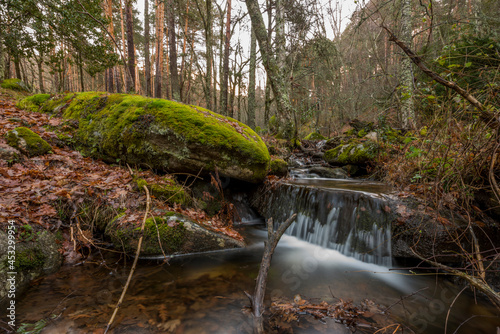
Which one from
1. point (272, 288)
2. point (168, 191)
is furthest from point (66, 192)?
point (272, 288)

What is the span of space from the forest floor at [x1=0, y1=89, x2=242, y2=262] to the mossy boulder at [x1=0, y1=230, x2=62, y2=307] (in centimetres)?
19

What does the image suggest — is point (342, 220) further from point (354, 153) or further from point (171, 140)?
point (354, 153)

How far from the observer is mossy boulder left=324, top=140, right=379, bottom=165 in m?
7.18

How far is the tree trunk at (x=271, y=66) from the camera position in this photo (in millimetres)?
8828

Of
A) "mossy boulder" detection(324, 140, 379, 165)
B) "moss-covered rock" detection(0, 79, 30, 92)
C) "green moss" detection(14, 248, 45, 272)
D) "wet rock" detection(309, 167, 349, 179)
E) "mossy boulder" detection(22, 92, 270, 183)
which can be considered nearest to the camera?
"green moss" detection(14, 248, 45, 272)

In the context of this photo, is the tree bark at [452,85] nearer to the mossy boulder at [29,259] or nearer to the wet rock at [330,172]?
the mossy boulder at [29,259]

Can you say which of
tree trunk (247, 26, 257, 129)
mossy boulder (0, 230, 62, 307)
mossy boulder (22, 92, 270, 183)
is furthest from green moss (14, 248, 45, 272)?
tree trunk (247, 26, 257, 129)

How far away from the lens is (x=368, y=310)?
8.34 ft

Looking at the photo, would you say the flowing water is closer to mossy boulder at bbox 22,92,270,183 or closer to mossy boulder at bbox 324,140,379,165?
mossy boulder at bbox 22,92,270,183

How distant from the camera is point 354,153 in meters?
7.71

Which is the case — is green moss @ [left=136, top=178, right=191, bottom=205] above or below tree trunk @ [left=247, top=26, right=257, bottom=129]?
below

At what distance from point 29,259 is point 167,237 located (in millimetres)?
1621

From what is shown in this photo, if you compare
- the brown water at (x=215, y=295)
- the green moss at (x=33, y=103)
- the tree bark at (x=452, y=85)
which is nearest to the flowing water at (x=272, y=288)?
the brown water at (x=215, y=295)

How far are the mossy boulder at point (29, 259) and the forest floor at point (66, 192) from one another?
192mm
